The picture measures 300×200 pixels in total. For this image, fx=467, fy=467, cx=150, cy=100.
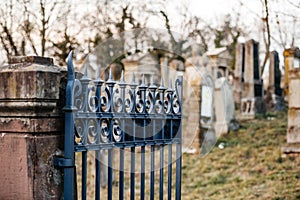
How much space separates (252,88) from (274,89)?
150cm

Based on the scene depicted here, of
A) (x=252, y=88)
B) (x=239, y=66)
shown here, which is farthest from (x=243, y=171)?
(x=239, y=66)

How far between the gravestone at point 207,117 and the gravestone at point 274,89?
11.6ft

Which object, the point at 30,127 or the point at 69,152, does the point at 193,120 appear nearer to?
the point at 69,152

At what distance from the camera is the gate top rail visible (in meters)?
2.22

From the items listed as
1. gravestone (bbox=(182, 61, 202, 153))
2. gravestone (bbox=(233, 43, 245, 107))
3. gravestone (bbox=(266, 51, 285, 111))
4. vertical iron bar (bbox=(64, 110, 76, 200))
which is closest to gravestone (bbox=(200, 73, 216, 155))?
gravestone (bbox=(182, 61, 202, 153))

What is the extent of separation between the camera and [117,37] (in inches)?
521

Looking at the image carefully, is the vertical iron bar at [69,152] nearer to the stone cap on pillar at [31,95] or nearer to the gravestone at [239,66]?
the stone cap on pillar at [31,95]

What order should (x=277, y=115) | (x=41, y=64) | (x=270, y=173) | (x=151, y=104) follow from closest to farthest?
(x=41, y=64) → (x=151, y=104) → (x=270, y=173) → (x=277, y=115)

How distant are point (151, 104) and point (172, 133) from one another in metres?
0.34

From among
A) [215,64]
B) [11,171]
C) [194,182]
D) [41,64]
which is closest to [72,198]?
[11,171]

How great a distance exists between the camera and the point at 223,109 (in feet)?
36.3

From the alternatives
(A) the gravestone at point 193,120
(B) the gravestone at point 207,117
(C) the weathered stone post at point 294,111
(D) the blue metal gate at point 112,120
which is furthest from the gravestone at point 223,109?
(D) the blue metal gate at point 112,120

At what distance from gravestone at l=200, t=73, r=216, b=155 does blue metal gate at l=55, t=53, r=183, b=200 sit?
711 cm

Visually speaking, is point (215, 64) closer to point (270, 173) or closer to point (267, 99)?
point (267, 99)
